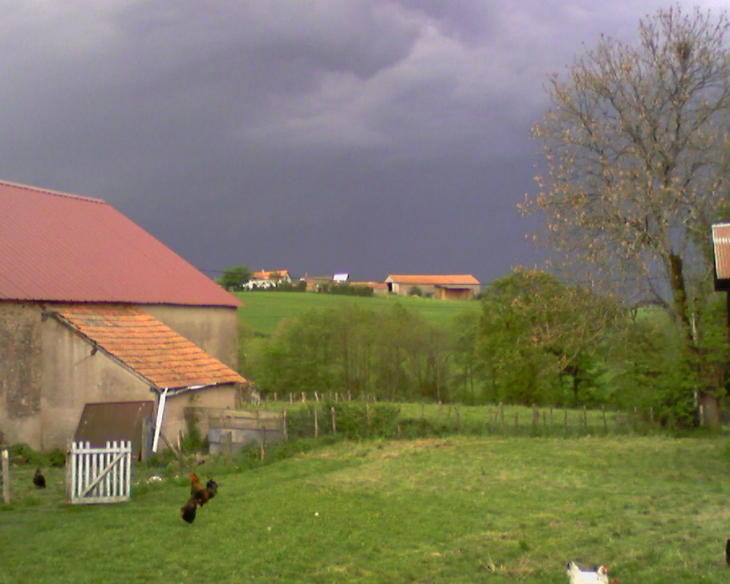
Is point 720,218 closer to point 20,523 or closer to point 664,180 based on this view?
point 664,180

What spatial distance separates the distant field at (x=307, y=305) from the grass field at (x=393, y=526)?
4131 cm

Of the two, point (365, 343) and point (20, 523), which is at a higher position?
point (365, 343)

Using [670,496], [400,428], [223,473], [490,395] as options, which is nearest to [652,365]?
[400,428]

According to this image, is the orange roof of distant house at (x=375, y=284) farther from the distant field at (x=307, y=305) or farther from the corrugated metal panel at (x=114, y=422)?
the corrugated metal panel at (x=114, y=422)

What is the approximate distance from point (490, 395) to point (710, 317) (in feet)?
102

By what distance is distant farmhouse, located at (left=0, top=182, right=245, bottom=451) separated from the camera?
2256 cm

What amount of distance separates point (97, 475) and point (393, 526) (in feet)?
18.7

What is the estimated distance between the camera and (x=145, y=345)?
2461 centimetres

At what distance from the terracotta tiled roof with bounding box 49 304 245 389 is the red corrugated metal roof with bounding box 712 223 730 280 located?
14.7 meters

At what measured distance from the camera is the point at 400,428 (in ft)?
85.0

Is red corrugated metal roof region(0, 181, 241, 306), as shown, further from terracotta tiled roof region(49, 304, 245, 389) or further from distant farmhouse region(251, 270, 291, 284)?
distant farmhouse region(251, 270, 291, 284)

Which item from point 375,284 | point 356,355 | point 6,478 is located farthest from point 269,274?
point 6,478

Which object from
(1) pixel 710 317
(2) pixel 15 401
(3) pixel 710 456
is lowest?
(3) pixel 710 456

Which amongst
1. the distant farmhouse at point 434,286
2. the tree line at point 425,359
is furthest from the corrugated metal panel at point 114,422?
the distant farmhouse at point 434,286
